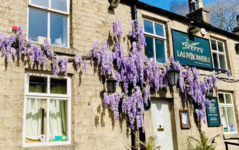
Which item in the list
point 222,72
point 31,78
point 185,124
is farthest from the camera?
point 222,72

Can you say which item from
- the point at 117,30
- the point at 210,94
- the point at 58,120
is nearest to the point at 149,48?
the point at 117,30

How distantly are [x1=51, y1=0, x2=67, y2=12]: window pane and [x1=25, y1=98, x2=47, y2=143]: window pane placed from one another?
2.52m

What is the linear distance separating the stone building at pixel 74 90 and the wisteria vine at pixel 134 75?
24 cm

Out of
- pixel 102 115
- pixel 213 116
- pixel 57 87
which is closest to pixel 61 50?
pixel 57 87

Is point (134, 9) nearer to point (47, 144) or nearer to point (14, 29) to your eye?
point (14, 29)

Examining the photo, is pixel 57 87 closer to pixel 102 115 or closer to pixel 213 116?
pixel 102 115

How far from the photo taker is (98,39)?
674 centimetres

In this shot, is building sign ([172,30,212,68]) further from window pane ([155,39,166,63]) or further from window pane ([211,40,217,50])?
window pane ([211,40,217,50])

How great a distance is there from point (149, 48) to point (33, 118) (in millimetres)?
4402

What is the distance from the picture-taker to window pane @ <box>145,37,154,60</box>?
7.98m

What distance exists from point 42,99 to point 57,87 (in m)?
0.47

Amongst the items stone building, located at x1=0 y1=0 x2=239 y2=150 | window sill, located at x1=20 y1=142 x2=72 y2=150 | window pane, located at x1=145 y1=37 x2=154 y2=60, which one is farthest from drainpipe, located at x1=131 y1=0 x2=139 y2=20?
window sill, located at x1=20 y1=142 x2=72 y2=150

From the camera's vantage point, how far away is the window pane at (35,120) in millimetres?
5301

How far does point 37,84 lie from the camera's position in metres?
5.58
